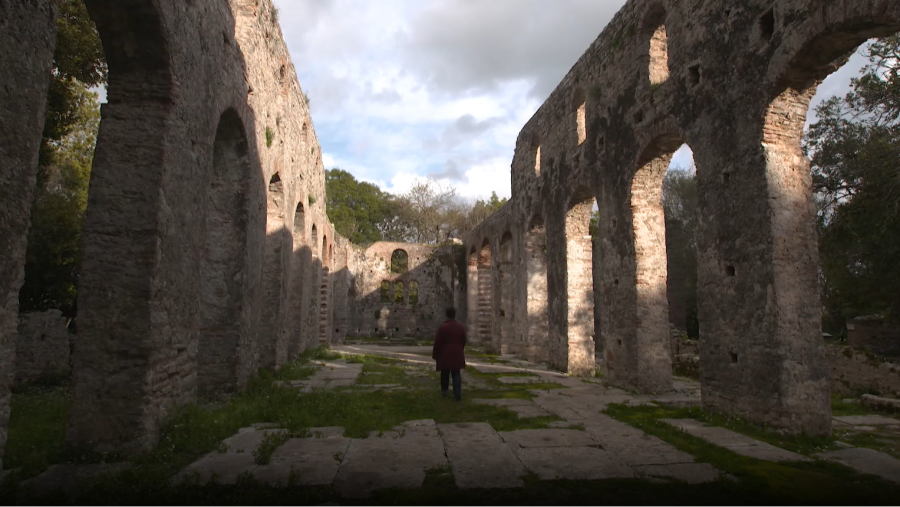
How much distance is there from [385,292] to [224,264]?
20888 mm

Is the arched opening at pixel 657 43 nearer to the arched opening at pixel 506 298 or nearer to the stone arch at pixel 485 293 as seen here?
the arched opening at pixel 506 298

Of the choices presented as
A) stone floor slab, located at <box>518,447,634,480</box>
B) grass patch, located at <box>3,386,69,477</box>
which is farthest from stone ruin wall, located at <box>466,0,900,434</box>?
grass patch, located at <box>3,386,69,477</box>

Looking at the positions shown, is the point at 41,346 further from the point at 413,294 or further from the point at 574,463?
the point at 413,294

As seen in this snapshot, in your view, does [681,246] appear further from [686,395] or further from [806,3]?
[806,3]

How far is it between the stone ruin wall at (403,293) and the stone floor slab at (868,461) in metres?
22.9

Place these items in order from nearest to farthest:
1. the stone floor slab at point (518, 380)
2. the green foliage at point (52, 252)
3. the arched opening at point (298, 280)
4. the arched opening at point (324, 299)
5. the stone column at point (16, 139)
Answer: the stone column at point (16, 139), the stone floor slab at point (518, 380), the green foliage at point (52, 252), the arched opening at point (298, 280), the arched opening at point (324, 299)

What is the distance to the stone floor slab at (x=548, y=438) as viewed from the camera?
5.69 metres

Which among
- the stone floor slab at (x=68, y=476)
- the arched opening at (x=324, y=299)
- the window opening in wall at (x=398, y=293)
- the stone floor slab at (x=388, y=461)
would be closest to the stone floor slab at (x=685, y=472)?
the stone floor slab at (x=388, y=461)

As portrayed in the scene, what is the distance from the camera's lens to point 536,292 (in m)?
16.4

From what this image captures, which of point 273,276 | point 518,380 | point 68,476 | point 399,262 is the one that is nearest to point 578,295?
point 518,380

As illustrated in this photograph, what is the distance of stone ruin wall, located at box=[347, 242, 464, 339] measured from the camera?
28469 mm

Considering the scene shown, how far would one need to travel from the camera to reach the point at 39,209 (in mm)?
13141

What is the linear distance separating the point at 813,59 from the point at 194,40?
7442 millimetres

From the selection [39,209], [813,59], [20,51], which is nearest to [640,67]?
[813,59]
